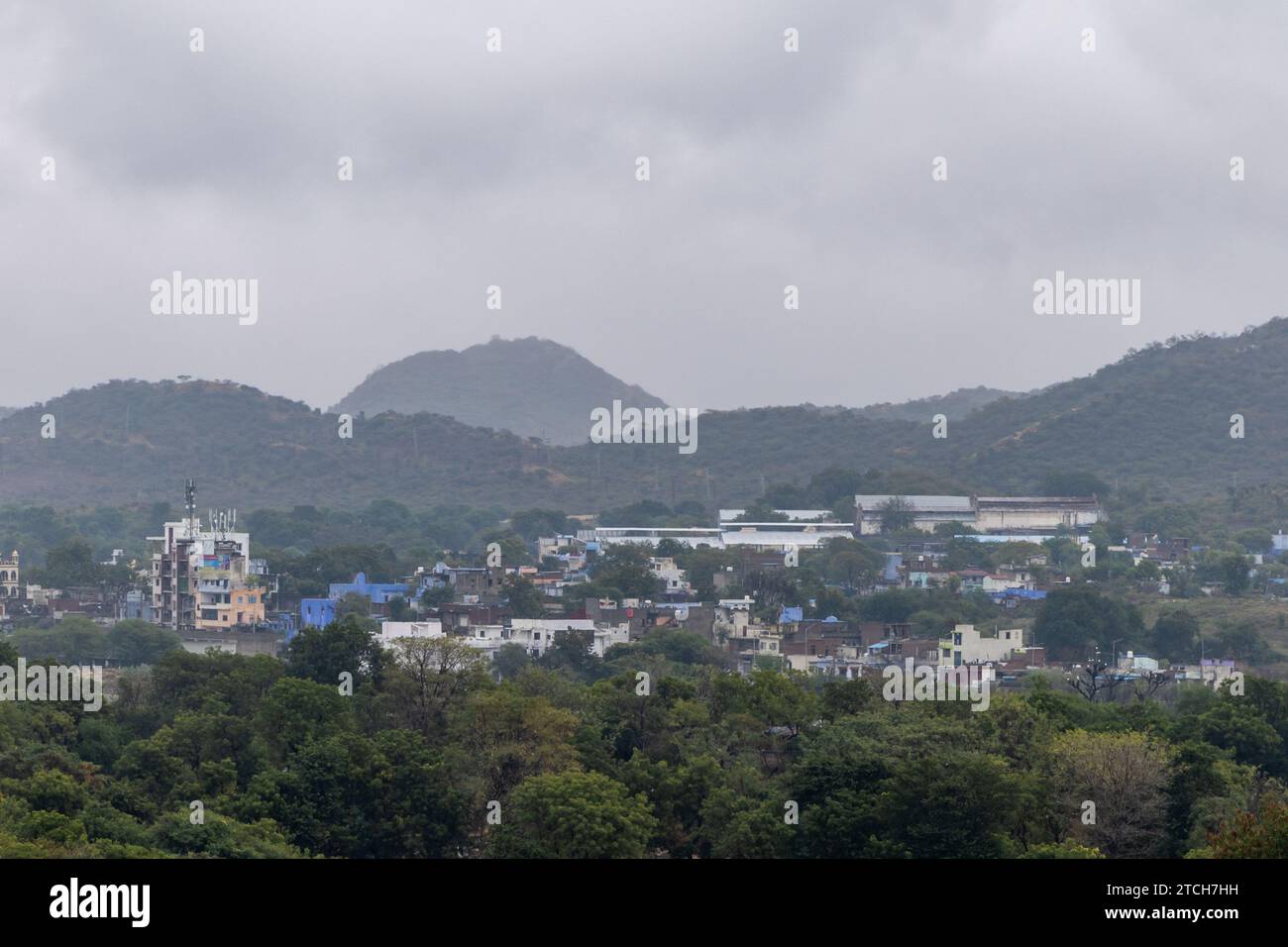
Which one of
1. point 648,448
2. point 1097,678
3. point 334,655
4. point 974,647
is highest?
point 648,448

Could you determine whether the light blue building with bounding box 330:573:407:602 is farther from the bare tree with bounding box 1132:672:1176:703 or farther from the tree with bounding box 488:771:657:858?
the tree with bounding box 488:771:657:858

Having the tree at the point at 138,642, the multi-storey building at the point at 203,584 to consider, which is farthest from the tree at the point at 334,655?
the multi-storey building at the point at 203,584

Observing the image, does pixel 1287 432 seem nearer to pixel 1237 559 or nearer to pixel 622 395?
pixel 1237 559

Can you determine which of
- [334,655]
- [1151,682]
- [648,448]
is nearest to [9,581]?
[334,655]

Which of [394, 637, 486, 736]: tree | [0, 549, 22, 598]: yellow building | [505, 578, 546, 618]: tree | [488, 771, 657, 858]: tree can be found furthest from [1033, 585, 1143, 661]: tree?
[0, 549, 22, 598]: yellow building

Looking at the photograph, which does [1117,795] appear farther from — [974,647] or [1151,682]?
[974,647]

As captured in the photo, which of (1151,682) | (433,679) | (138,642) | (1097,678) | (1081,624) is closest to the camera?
(433,679)

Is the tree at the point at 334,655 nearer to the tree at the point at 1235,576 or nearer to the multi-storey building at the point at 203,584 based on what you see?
the multi-storey building at the point at 203,584
